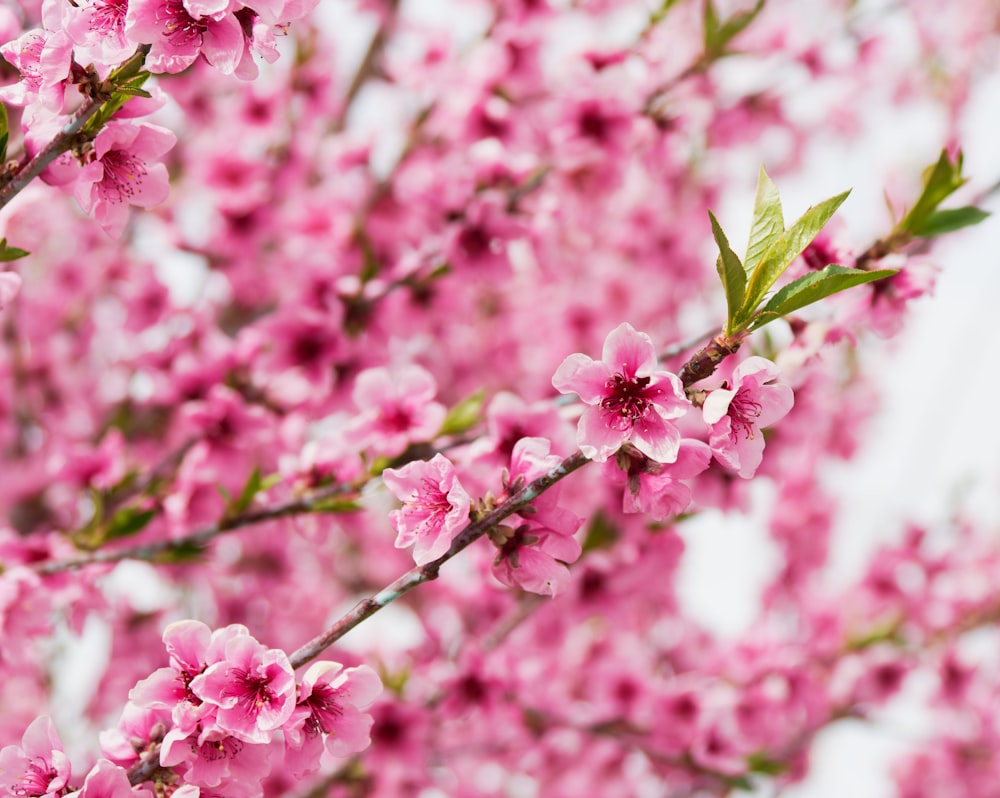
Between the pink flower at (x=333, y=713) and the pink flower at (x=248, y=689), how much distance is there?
0.24 feet

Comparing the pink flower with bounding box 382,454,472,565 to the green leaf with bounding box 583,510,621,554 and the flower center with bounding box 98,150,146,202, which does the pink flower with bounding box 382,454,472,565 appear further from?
the green leaf with bounding box 583,510,621,554

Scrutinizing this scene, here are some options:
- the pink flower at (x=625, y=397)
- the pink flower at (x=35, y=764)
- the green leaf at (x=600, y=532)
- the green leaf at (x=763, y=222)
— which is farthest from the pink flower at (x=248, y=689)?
the green leaf at (x=600, y=532)

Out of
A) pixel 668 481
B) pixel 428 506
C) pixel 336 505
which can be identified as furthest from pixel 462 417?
pixel 668 481

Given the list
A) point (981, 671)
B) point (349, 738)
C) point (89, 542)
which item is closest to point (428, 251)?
point (89, 542)

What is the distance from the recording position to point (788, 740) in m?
5.08

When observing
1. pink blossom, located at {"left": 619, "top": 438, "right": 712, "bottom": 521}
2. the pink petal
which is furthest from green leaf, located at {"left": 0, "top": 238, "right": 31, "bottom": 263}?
pink blossom, located at {"left": 619, "top": 438, "right": 712, "bottom": 521}

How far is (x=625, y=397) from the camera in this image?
5.71ft

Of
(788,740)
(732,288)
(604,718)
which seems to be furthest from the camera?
(788,740)

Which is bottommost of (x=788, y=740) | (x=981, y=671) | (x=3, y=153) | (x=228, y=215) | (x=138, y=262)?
(x=3, y=153)

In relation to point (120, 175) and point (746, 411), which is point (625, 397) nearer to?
point (746, 411)

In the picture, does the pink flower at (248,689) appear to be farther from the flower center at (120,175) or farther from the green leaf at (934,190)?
the green leaf at (934,190)

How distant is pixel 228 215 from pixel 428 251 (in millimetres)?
1305

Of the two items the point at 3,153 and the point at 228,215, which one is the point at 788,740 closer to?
the point at 228,215

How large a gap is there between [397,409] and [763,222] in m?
1.35
